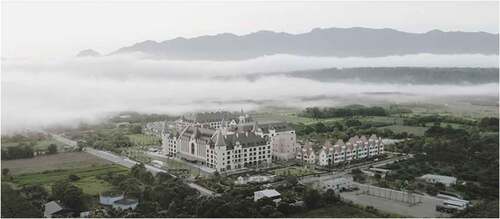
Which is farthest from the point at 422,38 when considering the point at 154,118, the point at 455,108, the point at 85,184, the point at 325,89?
the point at 85,184

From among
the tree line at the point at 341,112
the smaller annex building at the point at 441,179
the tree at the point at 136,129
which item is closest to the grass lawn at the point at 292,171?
the smaller annex building at the point at 441,179

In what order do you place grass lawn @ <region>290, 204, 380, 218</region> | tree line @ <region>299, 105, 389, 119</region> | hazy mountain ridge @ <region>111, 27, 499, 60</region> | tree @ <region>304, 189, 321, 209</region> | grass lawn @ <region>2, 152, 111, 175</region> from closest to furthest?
grass lawn @ <region>290, 204, 380, 218</region>, tree @ <region>304, 189, 321, 209</region>, grass lawn @ <region>2, 152, 111, 175</region>, hazy mountain ridge @ <region>111, 27, 499, 60</region>, tree line @ <region>299, 105, 389, 119</region>

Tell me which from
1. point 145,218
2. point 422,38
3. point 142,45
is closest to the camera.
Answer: point 145,218

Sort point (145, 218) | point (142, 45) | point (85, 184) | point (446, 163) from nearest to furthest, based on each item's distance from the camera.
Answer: point (145, 218)
point (85, 184)
point (446, 163)
point (142, 45)

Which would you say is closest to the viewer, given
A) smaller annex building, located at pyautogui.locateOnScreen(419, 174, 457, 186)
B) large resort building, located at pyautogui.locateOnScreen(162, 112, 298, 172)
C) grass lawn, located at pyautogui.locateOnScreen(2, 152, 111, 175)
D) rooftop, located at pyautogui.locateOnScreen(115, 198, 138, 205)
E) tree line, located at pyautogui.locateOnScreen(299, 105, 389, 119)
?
rooftop, located at pyautogui.locateOnScreen(115, 198, 138, 205)

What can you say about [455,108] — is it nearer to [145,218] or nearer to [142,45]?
[142,45]

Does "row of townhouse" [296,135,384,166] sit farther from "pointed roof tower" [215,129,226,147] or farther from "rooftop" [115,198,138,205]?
"rooftop" [115,198,138,205]

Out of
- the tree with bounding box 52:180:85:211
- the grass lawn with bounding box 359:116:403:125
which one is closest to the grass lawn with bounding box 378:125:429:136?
the grass lawn with bounding box 359:116:403:125

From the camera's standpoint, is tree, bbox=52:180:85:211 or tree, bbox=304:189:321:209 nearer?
tree, bbox=52:180:85:211

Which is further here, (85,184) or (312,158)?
(312,158)
